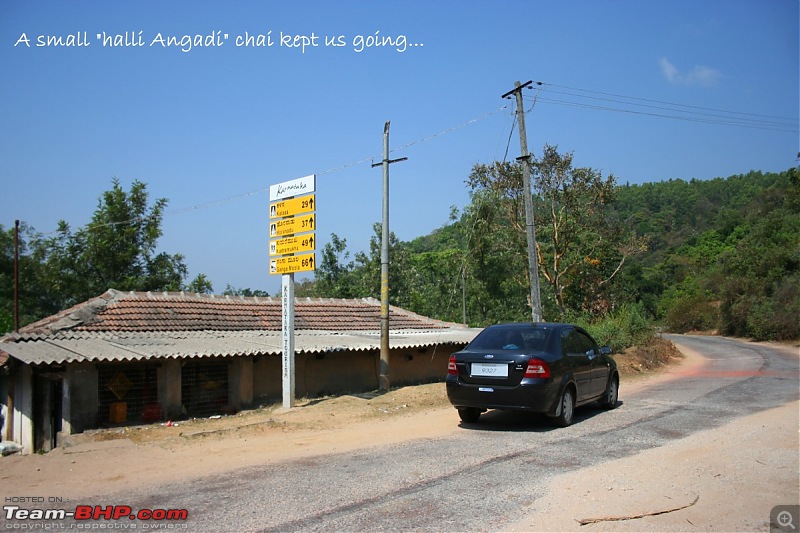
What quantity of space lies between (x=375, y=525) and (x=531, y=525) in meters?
1.24

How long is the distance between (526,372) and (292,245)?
242 inches

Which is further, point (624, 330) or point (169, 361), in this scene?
point (624, 330)

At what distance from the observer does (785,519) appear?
4.92 m

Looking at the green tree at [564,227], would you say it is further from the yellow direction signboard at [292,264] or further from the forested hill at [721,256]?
the yellow direction signboard at [292,264]

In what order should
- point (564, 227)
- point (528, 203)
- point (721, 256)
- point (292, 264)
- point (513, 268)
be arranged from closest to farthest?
point (292, 264) < point (528, 203) < point (564, 227) < point (513, 268) < point (721, 256)

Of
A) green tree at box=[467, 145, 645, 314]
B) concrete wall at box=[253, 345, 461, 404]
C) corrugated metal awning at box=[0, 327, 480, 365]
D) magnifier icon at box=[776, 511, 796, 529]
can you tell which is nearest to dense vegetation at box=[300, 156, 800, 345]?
green tree at box=[467, 145, 645, 314]

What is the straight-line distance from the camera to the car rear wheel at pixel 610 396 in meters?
11.0

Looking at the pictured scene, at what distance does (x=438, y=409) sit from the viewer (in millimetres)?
12117

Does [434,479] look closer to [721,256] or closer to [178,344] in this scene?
[178,344]

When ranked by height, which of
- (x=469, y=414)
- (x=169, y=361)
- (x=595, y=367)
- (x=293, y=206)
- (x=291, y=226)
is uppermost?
(x=293, y=206)

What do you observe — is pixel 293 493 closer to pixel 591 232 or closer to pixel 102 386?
pixel 102 386

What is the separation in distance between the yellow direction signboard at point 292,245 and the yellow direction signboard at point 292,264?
0.42 ft

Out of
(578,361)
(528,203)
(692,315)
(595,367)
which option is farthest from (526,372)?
(692,315)

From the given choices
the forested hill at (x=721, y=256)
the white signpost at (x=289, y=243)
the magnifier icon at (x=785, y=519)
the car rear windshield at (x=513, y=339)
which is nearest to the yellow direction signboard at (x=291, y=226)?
the white signpost at (x=289, y=243)
